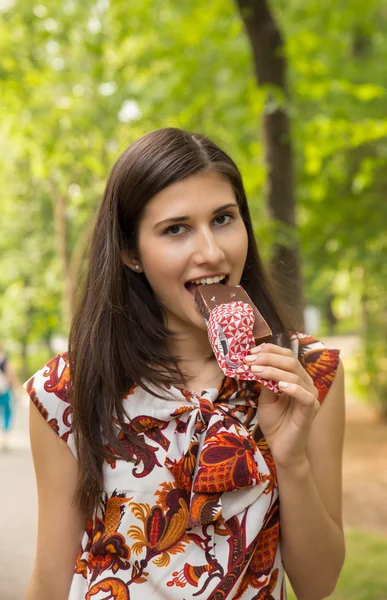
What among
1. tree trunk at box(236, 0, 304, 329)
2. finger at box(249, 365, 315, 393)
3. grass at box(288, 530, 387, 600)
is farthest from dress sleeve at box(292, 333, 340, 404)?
grass at box(288, 530, 387, 600)

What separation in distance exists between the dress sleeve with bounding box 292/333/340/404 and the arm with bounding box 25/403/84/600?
30.7 inches

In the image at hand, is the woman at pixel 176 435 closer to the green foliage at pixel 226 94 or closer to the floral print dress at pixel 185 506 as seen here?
the floral print dress at pixel 185 506

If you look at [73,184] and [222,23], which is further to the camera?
[73,184]

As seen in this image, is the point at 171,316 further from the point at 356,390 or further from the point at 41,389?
the point at 356,390

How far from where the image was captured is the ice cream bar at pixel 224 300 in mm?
1993

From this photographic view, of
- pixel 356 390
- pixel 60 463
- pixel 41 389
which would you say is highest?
pixel 41 389

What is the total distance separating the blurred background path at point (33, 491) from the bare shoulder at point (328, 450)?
283 cm

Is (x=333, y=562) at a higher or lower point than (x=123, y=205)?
lower

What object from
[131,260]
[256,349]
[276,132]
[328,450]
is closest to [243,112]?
[276,132]

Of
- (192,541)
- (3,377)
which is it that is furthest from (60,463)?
(3,377)

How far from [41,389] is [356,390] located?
44.3 ft

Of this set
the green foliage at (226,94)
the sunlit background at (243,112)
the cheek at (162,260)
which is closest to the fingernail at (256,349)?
the cheek at (162,260)

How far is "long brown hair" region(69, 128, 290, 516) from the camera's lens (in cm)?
209

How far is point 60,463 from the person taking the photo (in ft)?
7.00
